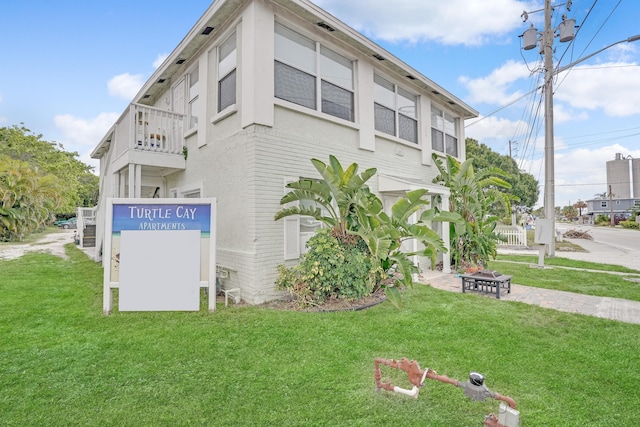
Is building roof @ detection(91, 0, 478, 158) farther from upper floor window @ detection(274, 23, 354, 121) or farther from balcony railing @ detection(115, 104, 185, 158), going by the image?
balcony railing @ detection(115, 104, 185, 158)

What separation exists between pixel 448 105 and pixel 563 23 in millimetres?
5504

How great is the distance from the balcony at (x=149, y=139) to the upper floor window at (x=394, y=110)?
5.74m

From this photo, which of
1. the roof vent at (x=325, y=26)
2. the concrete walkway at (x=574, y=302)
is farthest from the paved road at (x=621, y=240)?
the roof vent at (x=325, y=26)

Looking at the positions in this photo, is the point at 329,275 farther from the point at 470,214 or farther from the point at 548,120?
the point at 548,120

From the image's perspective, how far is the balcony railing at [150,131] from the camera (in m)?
7.85

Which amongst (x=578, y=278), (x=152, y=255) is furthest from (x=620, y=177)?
(x=152, y=255)

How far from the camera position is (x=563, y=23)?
1252cm

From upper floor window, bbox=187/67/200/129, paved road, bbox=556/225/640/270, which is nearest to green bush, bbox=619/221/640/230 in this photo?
paved road, bbox=556/225/640/270

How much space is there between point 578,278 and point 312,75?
8815 millimetres

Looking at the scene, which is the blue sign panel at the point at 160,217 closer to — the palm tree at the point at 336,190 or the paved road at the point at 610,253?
the palm tree at the point at 336,190

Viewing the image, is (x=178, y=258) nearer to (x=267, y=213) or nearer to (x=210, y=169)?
(x=267, y=213)

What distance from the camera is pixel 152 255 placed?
5340 mm

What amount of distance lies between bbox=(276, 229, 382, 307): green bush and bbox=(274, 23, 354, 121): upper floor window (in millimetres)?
3389

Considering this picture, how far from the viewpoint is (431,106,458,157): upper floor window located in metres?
12.2
